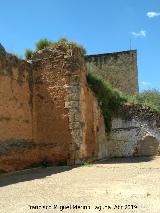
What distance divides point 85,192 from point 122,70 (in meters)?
19.6

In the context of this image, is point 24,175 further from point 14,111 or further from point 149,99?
point 149,99

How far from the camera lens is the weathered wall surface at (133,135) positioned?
1998cm

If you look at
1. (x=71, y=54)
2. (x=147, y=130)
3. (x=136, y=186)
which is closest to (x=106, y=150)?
(x=147, y=130)

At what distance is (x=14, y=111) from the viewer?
14742 mm

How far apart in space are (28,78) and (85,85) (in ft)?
7.88

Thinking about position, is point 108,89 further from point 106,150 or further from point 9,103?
point 9,103

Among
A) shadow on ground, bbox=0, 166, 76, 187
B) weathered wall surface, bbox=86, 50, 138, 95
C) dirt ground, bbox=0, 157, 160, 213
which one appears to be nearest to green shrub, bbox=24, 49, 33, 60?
shadow on ground, bbox=0, 166, 76, 187

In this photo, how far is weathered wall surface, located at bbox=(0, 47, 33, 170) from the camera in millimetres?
13945

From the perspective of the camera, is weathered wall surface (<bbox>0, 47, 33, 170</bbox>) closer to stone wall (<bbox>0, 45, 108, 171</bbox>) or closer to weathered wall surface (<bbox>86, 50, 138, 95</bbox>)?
stone wall (<bbox>0, 45, 108, 171</bbox>)

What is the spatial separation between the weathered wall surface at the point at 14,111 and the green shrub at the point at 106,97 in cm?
340

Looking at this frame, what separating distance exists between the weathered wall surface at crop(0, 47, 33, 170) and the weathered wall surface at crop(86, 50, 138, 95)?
1254cm

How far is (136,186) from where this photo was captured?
31.2 ft

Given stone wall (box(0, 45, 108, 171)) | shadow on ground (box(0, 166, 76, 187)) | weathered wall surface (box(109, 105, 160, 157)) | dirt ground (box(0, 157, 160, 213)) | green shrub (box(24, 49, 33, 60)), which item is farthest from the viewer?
weathered wall surface (box(109, 105, 160, 157))

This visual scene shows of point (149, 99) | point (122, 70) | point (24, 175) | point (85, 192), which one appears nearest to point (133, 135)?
point (149, 99)
